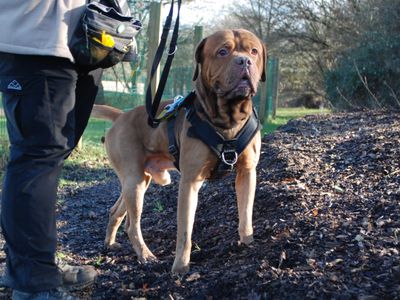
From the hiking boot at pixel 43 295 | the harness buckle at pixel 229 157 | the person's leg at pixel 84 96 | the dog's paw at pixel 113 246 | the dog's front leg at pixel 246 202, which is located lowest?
the dog's paw at pixel 113 246

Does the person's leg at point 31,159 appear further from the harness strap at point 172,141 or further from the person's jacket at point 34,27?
the harness strap at point 172,141

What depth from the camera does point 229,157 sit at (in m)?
4.18

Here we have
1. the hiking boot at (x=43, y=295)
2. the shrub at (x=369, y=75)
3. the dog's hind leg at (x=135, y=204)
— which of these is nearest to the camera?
the hiking boot at (x=43, y=295)

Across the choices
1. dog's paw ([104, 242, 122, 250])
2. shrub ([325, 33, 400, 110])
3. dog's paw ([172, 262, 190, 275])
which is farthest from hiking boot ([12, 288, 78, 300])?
shrub ([325, 33, 400, 110])

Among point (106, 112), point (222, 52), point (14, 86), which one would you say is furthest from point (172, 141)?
point (14, 86)

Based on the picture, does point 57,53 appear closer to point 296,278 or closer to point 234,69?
point 234,69

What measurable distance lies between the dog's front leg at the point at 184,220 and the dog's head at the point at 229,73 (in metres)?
0.53

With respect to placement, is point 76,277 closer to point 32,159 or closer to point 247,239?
point 32,159

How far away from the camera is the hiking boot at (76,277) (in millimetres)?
4078

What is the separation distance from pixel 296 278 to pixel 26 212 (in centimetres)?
161

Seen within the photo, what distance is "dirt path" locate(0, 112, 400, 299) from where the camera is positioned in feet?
10.9

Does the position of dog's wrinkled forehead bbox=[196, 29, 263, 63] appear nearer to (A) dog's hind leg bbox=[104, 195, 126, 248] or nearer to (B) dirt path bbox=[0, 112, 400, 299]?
(B) dirt path bbox=[0, 112, 400, 299]

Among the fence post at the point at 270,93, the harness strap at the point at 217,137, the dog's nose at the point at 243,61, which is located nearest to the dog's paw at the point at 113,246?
the harness strap at the point at 217,137

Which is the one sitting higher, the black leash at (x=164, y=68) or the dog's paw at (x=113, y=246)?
the black leash at (x=164, y=68)
